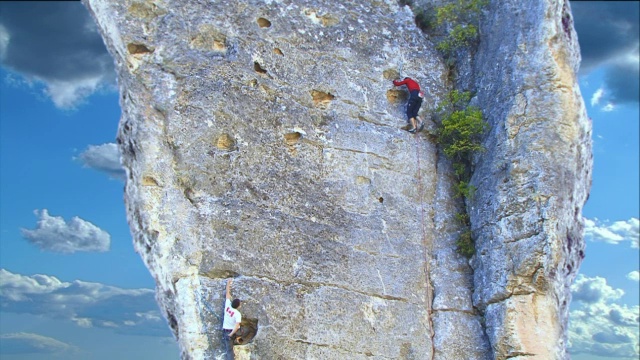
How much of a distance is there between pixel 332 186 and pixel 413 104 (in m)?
2.04

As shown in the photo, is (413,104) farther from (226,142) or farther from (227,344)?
(227,344)

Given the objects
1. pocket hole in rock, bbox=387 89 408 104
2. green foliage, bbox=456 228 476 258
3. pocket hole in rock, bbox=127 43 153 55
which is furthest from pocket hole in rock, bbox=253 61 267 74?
green foliage, bbox=456 228 476 258

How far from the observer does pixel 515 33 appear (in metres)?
11.0

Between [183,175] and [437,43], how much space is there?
5.37m

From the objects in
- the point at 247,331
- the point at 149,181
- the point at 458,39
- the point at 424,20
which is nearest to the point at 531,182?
the point at 458,39

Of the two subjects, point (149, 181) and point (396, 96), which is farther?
point (396, 96)

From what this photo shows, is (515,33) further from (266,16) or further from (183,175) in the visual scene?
(183,175)

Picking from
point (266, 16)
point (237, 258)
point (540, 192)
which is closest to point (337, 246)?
point (237, 258)

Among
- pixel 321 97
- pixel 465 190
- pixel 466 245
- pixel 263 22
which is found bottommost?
pixel 466 245

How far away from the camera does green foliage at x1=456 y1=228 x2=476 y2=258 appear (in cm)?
1040

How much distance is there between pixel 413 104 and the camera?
11.1 m

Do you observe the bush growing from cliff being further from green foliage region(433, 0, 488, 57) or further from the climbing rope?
green foliage region(433, 0, 488, 57)

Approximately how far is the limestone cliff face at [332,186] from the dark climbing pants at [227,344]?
9 cm

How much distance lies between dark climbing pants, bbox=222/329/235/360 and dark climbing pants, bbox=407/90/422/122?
4.68 metres
